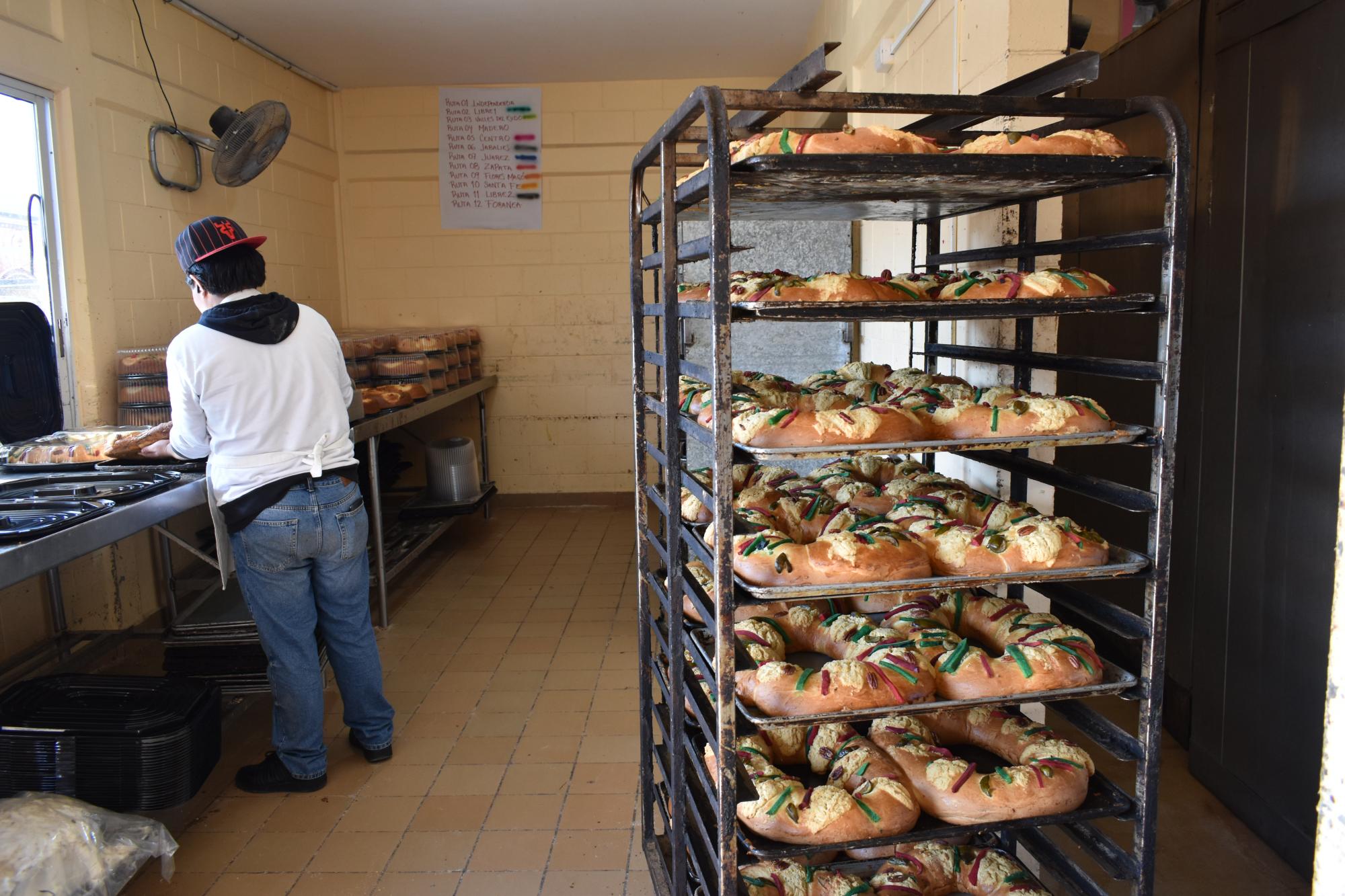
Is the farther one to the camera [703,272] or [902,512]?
[703,272]

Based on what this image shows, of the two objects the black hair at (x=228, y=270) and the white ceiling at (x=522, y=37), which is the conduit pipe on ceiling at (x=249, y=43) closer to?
the white ceiling at (x=522, y=37)

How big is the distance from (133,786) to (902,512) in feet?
7.20

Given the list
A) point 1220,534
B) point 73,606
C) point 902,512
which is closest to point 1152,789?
point 902,512

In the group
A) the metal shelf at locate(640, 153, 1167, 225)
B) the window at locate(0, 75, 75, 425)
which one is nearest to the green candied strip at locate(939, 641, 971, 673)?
the metal shelf at locate(640, 153, 1167, 225)

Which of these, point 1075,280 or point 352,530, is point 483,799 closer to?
point 352,530

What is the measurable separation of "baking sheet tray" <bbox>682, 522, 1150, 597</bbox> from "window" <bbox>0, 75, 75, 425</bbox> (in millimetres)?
3400

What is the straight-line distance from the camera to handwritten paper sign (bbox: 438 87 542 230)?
20.9 ft

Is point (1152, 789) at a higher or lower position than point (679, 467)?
lower

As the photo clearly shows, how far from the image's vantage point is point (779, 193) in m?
1.76

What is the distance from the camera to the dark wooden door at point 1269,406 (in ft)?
7.23

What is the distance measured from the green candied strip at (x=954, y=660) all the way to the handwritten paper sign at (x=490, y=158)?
536 centimetres

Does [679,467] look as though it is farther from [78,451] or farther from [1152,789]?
[78,451]

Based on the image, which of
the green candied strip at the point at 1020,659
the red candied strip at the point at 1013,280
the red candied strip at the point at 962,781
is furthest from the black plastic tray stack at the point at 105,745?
the red candied strip at the point at 1013,280

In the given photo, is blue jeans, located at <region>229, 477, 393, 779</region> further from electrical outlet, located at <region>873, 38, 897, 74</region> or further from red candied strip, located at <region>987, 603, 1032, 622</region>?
electrical outlet, located at <region>873, 38, 897, 74</region>
